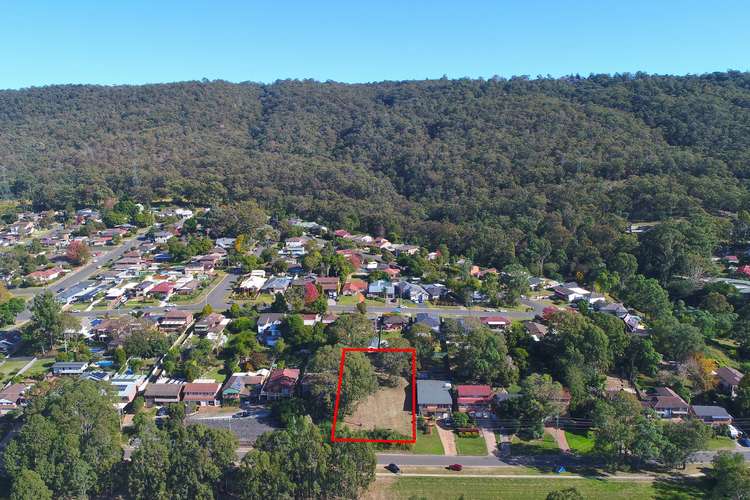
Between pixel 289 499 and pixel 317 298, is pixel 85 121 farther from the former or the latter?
pixel 289 499

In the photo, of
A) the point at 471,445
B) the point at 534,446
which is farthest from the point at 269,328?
the point at 534,446

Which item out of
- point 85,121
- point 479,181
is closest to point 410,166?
point 479,181

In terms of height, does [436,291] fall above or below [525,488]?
above

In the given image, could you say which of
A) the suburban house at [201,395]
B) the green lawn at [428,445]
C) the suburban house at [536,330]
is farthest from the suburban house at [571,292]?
the suburban house at [201,395]

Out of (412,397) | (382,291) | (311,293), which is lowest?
(412,397)

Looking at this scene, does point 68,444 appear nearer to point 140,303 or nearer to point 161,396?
point 161,396

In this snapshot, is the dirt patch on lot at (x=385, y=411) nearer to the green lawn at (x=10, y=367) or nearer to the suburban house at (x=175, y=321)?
the suburban house at (x=175, y=321)
